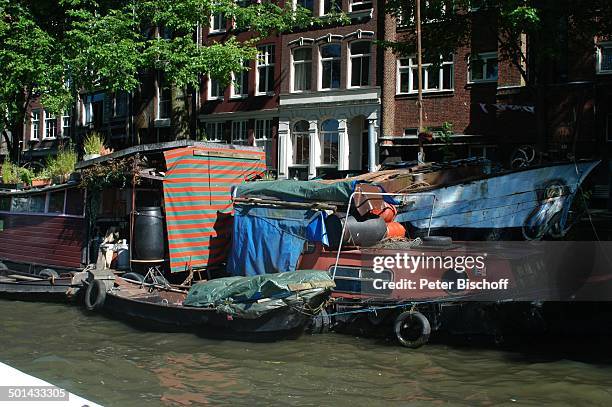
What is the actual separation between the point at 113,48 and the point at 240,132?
13.1 metres

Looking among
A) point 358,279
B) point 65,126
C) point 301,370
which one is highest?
point 65,126

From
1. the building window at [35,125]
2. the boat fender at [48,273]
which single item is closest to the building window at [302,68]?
the boat fender at [48,273]

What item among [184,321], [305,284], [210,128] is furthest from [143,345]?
[210,128]

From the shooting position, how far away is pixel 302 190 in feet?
39.8

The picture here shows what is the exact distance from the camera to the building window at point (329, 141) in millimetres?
29173

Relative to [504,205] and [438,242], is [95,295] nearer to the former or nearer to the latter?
[438,242]

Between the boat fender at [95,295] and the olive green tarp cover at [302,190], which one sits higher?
the olive green tarp cover at [302,190]

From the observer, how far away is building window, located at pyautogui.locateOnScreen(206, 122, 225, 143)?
110ft

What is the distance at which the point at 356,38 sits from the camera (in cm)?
2834

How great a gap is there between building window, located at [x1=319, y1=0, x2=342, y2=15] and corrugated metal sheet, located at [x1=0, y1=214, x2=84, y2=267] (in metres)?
16.2

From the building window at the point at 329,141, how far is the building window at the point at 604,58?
10.8 metres

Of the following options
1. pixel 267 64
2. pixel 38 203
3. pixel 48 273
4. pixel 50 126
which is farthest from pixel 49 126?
pixel 48 273

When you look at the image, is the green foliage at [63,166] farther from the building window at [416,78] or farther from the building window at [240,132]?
the building window at [416,78]

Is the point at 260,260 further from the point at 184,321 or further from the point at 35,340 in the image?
the point at 35,340
